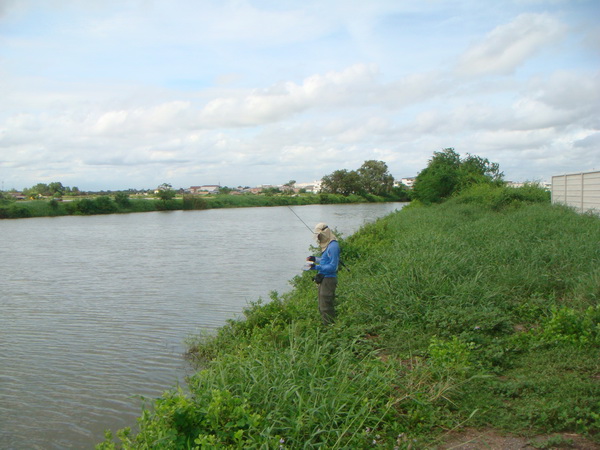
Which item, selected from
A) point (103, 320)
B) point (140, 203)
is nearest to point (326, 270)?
point (103, 320)

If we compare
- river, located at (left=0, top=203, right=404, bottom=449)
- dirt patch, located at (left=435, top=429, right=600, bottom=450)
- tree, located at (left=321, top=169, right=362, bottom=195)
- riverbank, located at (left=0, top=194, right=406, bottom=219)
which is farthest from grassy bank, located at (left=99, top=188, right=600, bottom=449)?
tree, located at (left=321, top=169, right=362, bottom=195)

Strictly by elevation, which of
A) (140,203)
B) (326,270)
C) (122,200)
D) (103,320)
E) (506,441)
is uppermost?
(122,200)

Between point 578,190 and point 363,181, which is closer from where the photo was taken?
point 578,190

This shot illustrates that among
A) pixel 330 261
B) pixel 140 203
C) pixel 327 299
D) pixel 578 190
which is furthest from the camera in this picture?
pixel 140 203

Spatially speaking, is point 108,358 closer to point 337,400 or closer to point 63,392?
point 63,392

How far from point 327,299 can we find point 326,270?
0.45m

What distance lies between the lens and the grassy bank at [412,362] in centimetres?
446

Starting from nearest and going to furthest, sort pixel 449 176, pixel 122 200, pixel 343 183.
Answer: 1. pixel 449 176
2. pixel 122 200
3. pixel 343 183

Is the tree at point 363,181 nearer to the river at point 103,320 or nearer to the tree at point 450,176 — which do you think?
the tree at point 450,176

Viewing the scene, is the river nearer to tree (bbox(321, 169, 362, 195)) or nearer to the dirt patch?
the dirt patch

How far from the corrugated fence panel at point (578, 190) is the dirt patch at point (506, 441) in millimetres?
14968

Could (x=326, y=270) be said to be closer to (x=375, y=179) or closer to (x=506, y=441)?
(x=506, y=441)

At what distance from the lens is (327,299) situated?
7.76m

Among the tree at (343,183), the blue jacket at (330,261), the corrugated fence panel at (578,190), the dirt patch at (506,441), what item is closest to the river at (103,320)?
the blue jacket at (330,261)
